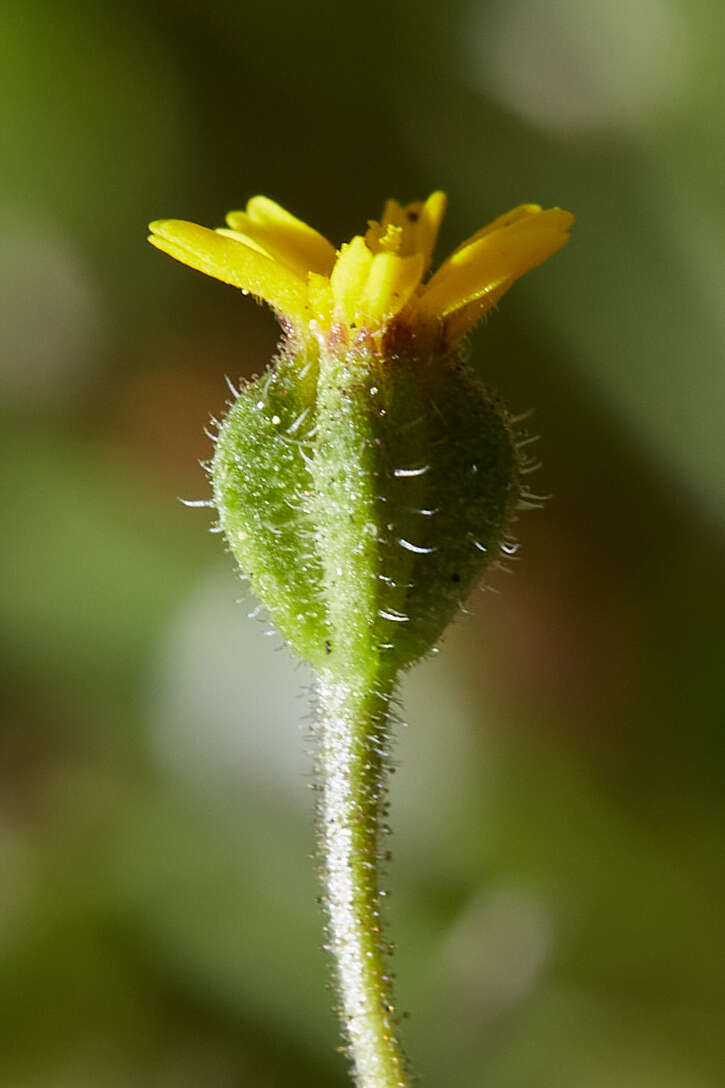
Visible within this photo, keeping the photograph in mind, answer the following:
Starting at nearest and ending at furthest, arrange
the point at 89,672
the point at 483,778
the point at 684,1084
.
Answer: the point at 684,1084
the point at 483,778
the point at 89,672

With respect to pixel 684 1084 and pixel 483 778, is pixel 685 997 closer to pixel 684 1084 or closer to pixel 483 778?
pixel 684 1084

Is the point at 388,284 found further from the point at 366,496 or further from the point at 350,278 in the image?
the point at 366,496

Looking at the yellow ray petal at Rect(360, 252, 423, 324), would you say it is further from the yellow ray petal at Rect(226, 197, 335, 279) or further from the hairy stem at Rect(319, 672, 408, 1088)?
the hairy stem at Rect(319, 672, 408, 1088)

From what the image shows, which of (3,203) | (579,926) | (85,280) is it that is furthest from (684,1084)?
(3,203)

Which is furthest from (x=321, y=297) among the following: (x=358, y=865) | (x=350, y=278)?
(x=358, y=865)

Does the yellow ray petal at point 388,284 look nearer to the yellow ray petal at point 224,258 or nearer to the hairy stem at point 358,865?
the yellow ray petal at point 224,258

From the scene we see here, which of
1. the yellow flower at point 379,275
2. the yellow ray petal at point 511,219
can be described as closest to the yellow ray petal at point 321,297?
the yellow flower at point 379,275
